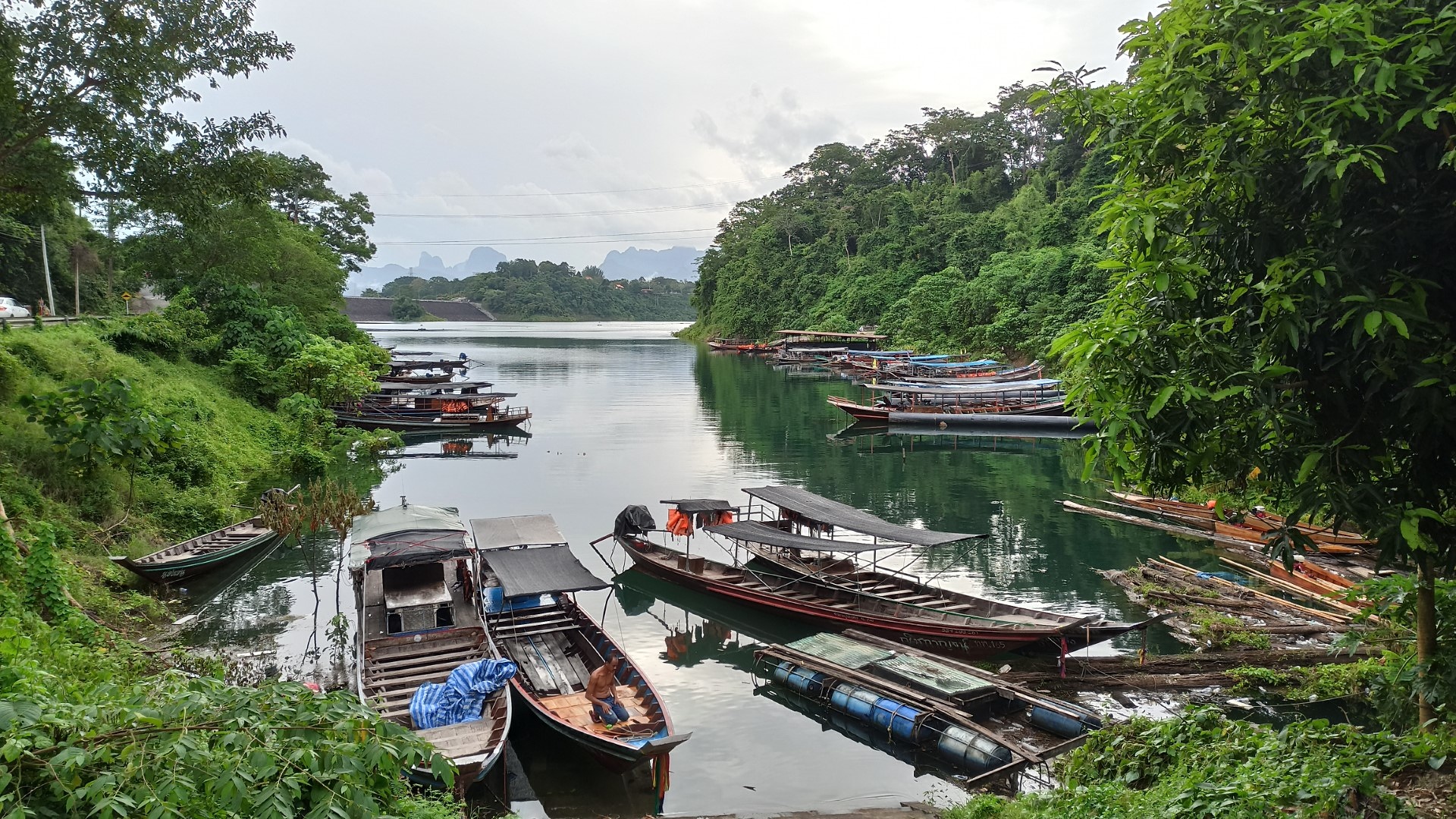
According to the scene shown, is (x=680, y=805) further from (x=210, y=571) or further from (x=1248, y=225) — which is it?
(x=210, y=571)

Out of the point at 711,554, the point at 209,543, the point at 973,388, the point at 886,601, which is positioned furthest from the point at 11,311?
the point at 973,388

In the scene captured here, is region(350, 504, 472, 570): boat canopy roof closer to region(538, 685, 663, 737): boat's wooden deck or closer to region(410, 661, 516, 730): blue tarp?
region(410, 661, 516, 730): blue tarp

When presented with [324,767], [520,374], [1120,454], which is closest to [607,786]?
[324,767]

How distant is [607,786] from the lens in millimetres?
10828

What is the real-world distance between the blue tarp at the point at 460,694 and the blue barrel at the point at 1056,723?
6.78 metres

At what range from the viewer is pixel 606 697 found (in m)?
11.5

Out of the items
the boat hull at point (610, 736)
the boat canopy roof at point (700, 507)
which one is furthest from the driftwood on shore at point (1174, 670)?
the boat canopy roof at point (700, 507)

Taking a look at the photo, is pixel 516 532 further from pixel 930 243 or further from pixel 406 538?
pixel 930 243

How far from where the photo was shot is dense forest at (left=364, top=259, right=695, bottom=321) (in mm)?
150125

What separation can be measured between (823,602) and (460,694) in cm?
723

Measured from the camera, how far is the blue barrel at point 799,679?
13.0m

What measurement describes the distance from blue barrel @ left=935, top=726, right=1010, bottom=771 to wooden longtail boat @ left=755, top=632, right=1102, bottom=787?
0.01m

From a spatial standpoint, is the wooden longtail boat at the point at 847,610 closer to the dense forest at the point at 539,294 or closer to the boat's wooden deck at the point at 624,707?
the boat's wooden deck at the point at 624,707

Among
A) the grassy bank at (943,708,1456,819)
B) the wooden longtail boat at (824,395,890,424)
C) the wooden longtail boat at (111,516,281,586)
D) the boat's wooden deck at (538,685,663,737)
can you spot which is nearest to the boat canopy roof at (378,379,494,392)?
the wooden longtail boat at (824,395,890,424)
